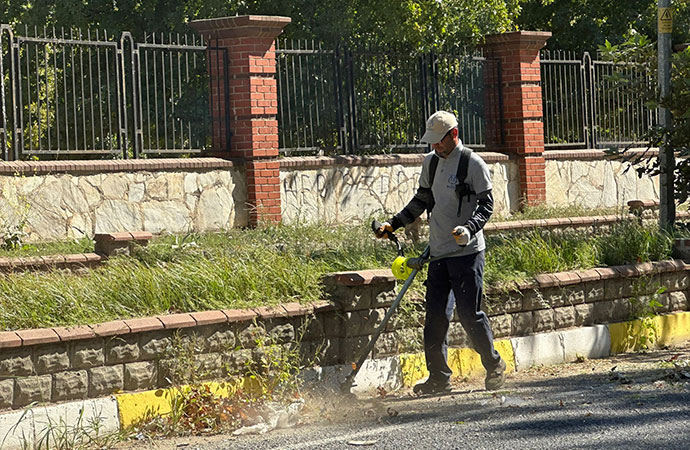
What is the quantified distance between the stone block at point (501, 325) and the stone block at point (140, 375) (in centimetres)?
300

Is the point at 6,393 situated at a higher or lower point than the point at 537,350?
higher

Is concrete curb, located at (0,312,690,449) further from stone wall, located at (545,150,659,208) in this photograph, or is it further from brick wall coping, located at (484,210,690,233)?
stone wall, located at (545,150,659,208)

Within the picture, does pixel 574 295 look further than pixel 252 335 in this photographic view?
Yes

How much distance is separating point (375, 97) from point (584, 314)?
23.1ft

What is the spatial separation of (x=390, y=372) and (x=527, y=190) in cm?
964

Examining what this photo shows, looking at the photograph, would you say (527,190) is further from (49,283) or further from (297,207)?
(49,283)

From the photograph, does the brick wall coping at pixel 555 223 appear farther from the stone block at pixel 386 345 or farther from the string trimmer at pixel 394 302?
the string trimmer at pixel 394 302

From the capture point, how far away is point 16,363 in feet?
21.9

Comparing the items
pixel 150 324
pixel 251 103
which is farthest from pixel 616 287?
pixel 251 103

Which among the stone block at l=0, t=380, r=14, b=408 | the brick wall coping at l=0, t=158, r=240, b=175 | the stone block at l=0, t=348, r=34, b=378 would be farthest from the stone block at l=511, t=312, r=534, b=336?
the brick wall coping at l=0, t=158, r=240, b=175

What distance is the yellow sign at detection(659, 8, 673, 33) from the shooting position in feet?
38.5

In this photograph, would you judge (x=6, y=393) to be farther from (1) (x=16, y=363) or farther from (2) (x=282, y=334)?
(2) (x=282, y=334)

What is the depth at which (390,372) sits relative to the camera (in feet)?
27.3

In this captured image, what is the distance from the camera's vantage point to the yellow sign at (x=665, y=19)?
38.5ft
